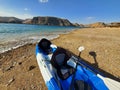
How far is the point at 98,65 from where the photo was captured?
5535 mm

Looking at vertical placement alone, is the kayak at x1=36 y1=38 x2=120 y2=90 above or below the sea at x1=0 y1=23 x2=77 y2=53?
above

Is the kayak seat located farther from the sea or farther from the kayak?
the sea

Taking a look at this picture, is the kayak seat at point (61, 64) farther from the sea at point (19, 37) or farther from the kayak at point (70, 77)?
the sea at point (19, 37)

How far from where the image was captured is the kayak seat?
3.72 m

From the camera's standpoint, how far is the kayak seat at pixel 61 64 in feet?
12.2

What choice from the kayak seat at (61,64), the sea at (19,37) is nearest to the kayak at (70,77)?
the kayak seat at (61,64)

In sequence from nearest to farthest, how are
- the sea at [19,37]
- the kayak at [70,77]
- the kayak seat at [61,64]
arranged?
the kayak at [70,77]
the kayak seat at [61,64]
the sea at [19,37]

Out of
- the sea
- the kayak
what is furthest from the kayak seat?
the sea

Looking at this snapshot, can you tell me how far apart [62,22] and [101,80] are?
16925 centimetres

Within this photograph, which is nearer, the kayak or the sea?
the kayak

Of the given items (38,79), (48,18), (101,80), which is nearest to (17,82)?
(38,79)

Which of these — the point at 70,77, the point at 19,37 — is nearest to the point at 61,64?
the point at 70,77

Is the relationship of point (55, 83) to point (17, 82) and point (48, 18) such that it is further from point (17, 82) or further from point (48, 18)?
point (48, 18)

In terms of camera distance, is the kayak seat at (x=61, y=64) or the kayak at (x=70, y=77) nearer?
the kayak at (x=70, y=77)
